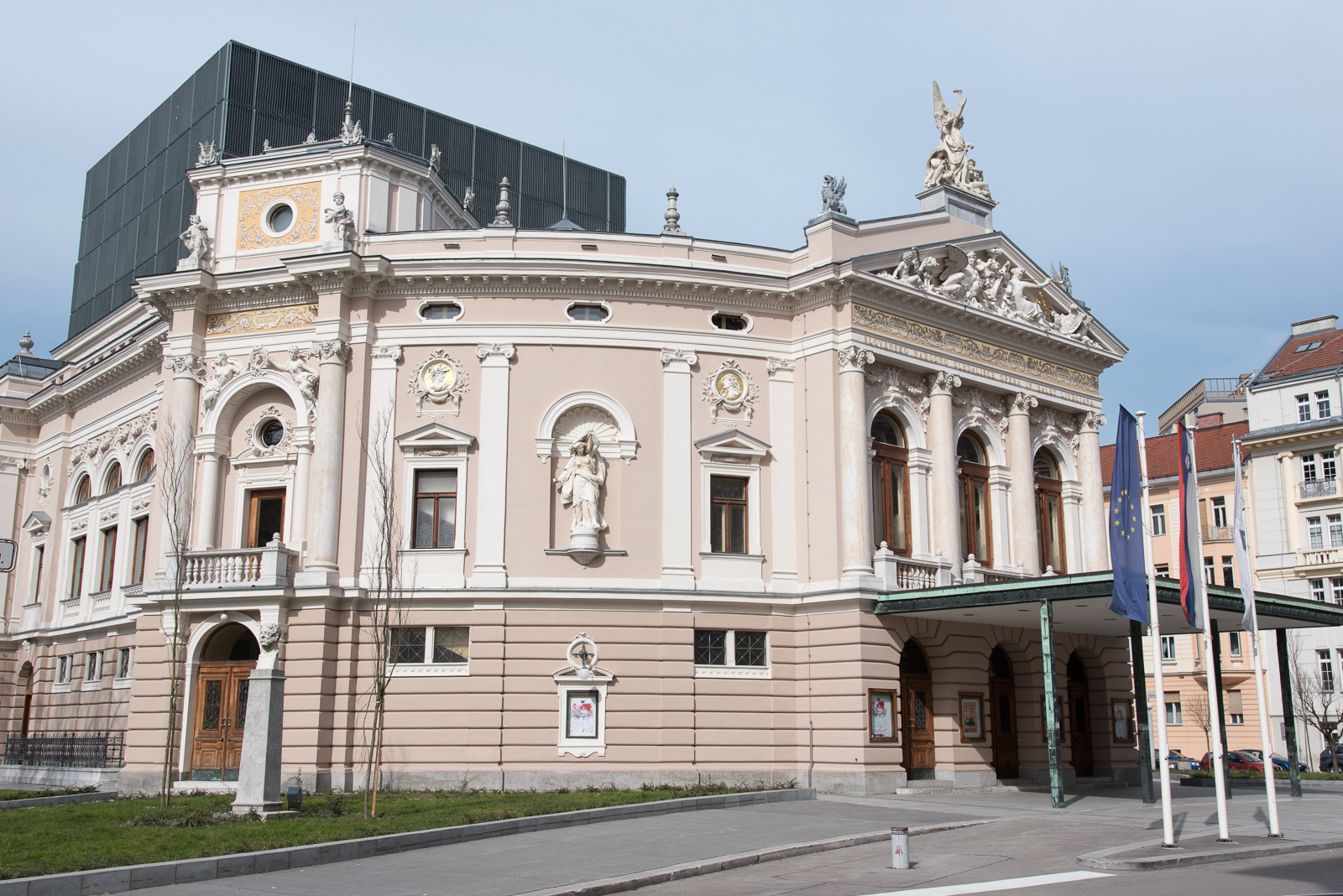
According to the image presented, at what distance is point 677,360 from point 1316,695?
127 ft

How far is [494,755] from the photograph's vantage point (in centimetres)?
2862

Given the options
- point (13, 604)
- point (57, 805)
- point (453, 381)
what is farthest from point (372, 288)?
point (13, 604)

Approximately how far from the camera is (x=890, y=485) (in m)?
32.8

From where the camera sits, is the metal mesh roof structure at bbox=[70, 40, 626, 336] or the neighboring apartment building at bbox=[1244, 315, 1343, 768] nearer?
the metal mesh roof structure at bbox=[70, 40, 626, 336]

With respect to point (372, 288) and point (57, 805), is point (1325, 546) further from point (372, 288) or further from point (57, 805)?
point (57, 805)

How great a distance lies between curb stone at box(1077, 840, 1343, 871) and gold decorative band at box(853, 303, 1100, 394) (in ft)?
55.3

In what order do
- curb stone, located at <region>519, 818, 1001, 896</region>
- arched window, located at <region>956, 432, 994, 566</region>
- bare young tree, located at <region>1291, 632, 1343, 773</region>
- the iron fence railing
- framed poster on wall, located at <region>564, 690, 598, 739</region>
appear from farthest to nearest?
bare young tree, located at <region>1291, 632, 1343, 773</region>
arched window, located at <region>956, 432, 994, 566</region>
the iron fence railing
framed poster on wall, located at <region>564, 690, 598, 739</region>
curb stone, located at <region>519, 818, 1001, 896</region>

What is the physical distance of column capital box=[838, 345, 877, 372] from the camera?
31656mm

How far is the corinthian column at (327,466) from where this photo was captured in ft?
97.2

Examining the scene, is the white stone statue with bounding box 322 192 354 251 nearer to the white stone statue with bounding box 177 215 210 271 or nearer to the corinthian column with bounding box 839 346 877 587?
the white stone statue with bounding box 177 215 210 271

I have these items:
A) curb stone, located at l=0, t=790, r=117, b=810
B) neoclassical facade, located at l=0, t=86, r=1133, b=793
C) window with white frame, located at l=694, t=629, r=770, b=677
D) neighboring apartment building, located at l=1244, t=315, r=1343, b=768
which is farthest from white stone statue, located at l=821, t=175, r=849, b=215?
neighboring apartment building, located at l=1244, t=315, r=1343, b=768

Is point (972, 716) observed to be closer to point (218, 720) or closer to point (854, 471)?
point (854, 471)

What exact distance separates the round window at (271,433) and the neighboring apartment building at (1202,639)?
4093 cm

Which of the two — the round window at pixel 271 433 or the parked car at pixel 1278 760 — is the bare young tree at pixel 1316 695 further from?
the round window at pixel 271 433
